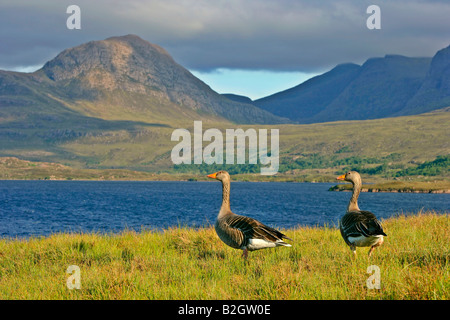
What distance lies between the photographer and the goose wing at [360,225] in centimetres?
1151

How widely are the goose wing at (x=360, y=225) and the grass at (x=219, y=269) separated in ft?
2.43

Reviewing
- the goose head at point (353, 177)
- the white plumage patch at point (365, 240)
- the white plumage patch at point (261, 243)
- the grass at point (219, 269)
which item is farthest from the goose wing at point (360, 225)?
the white plumage patch at point (261, 243)

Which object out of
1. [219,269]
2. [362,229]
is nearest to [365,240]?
[362,229]

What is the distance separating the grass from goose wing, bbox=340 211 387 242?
0.74 meters

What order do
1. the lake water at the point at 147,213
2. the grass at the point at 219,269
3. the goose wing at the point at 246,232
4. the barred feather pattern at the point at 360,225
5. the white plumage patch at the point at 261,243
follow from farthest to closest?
the lake water at the point at 147,213 < the goose wing at the point at 246,232 < the white plumage patch at the point at 261,243 < the barred feather pattern at the point at 360,225 < the grass at the point at 219,269

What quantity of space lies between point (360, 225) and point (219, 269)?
11.8ft

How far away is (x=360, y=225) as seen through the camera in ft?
38.8

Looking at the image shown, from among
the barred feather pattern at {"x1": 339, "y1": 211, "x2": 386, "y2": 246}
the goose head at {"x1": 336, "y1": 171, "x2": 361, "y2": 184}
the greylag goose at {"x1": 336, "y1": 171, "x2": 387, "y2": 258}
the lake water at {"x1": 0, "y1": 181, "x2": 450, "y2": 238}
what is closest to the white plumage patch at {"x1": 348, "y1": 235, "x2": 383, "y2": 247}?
the greylag goose at {"x1": 336, "y1": 171, "x2": 387, "y2": 258}

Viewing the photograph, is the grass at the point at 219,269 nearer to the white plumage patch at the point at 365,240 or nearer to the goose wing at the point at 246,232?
the white plumage patch at the point at 365,240

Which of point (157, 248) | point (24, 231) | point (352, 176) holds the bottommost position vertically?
point (24, 231)

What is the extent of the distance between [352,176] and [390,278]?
14.5 feet
